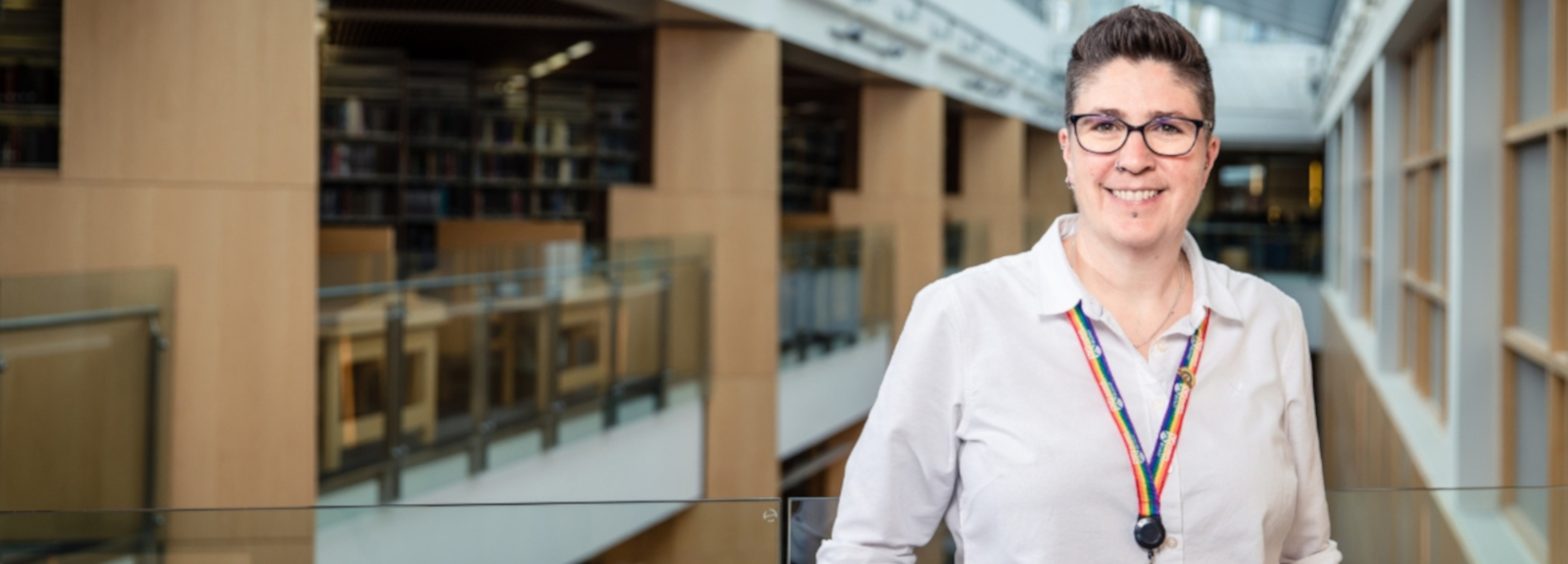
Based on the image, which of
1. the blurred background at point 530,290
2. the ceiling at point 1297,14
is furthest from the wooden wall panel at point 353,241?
the ceiling at point 1297,14

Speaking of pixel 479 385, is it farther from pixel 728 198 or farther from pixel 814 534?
pixel 814 534

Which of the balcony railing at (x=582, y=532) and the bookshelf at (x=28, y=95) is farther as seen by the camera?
the bookshelf at (x=28, y=95)

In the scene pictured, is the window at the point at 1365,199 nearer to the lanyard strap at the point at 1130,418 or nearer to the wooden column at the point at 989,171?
the wooden column at the point at 989,171

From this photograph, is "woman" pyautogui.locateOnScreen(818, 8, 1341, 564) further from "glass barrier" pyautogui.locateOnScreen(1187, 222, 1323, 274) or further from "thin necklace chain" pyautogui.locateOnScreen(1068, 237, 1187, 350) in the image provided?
"glass barrier" pyautogui.locateOnScreen(1187, 222, 1323, 274)

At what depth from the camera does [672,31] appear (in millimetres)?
7777

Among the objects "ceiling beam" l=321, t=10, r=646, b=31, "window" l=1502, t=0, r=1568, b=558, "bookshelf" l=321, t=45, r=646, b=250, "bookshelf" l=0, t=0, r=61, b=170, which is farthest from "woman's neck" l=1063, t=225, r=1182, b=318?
"bookshelf" l=0, t=0, r=61, b=170

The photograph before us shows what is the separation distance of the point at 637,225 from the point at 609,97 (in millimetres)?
4472

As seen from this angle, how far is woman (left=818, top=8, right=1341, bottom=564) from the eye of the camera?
121 cm

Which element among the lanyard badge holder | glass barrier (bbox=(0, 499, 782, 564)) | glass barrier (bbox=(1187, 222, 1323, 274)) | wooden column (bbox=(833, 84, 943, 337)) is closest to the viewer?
the lanyard badge holder

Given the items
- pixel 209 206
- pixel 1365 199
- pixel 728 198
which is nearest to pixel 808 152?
pixel 1365 199

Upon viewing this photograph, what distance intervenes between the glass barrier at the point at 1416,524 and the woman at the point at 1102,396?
1.84 ft

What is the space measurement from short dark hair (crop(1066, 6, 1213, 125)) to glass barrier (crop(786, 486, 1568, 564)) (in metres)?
0.73

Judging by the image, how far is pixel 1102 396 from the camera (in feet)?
4.02

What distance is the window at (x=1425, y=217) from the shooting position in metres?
5.94
